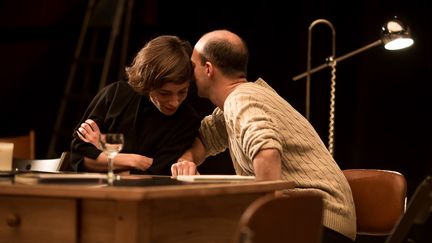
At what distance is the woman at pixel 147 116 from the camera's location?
301 centimetres

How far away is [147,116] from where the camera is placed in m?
3.23

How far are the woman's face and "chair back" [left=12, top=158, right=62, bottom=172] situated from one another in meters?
0.46

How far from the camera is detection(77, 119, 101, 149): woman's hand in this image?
9.97ft

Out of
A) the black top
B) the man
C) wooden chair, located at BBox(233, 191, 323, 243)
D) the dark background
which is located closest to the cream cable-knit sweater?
the man

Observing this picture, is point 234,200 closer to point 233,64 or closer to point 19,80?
point 233,64

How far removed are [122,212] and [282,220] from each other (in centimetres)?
43

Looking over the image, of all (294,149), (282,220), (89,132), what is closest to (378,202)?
(294,149)

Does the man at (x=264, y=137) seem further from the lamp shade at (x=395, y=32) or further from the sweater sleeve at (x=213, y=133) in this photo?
the lamp shade at (x=395, y=32)

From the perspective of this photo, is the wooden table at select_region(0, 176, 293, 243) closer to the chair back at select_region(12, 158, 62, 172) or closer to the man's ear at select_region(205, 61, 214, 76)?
the man's ear at select_region(205, 61, 214, 76)

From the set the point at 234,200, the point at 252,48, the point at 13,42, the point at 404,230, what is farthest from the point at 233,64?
the point at 13,42

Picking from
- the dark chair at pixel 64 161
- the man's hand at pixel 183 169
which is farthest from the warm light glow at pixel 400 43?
the dark chair at pixel 64 161

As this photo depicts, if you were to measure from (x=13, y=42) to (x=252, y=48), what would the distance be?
181 cm

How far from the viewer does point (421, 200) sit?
2098 millimetres

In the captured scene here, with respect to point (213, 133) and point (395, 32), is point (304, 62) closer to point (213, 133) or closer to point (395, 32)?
point (395, 32)
